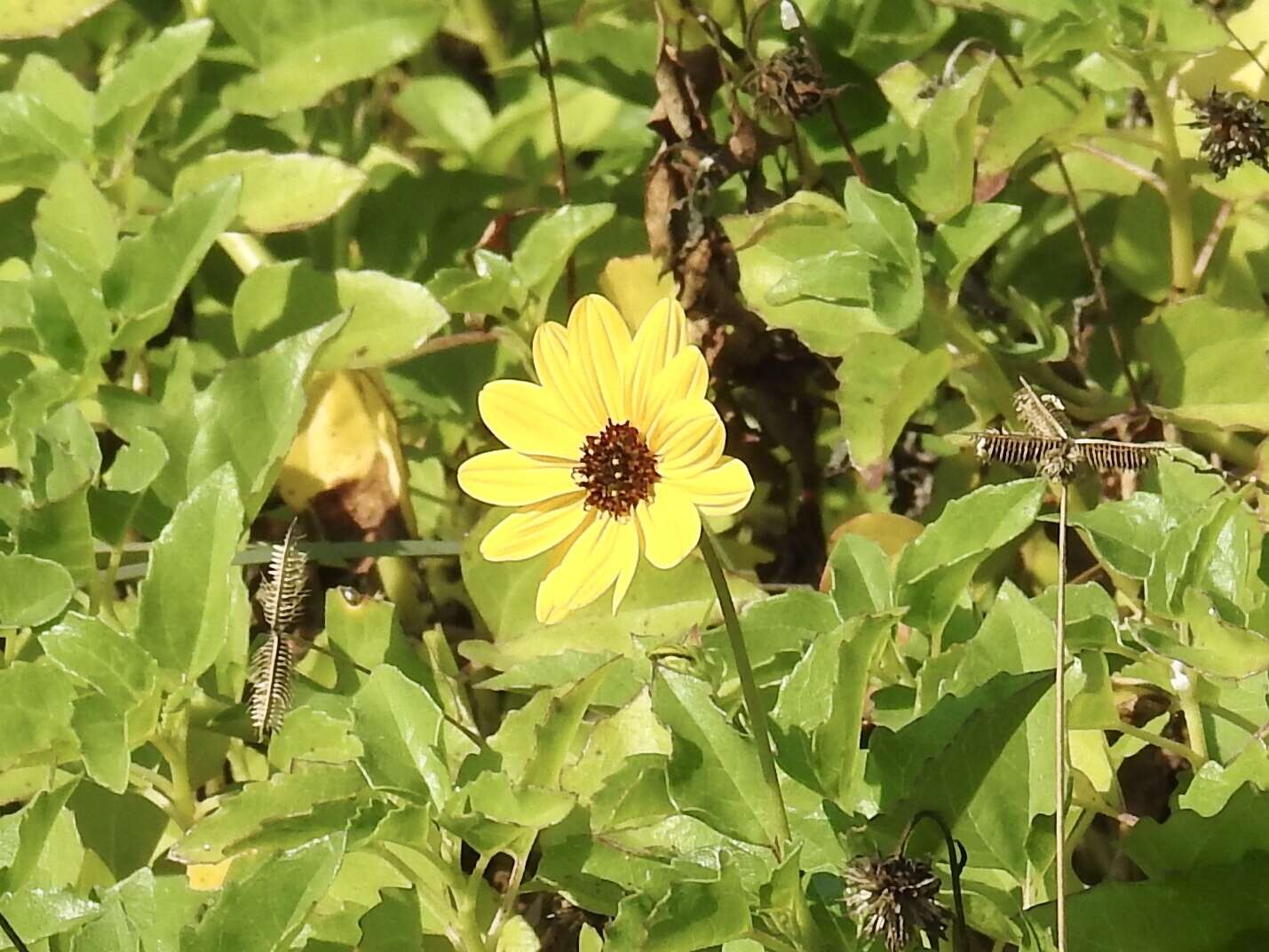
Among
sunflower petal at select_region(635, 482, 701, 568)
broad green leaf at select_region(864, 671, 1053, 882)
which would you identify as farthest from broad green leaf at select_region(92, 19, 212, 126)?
broad green leaf at select_region(864, 671, 1053, 882)

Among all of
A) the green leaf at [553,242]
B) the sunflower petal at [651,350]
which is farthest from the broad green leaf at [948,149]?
the sunflower petal at [651,350]

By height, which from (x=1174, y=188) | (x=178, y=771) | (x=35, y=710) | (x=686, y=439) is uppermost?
(x=686, y=439)

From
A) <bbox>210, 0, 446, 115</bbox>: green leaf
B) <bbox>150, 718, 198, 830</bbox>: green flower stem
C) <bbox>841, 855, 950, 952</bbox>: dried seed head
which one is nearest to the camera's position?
<bbox>841, 855, 950, 952</bbox>: dried seed head

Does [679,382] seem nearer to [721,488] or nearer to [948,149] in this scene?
[721,488]

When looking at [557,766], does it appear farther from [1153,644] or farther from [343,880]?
[1153,644]

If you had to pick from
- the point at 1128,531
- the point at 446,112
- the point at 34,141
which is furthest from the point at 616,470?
the point at 446,112

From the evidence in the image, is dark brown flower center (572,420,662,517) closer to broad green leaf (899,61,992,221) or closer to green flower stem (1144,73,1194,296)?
broad green leaf (899,61,992,221)

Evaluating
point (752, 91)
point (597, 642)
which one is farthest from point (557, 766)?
point (752, 91)
